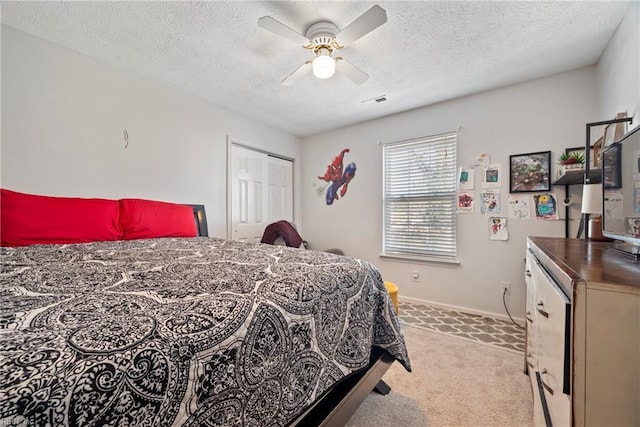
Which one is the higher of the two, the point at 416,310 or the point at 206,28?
the point at 206,28

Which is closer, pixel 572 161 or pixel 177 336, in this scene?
pixel 177 336

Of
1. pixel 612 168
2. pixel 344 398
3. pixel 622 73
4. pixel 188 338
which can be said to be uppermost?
pixel 622 73

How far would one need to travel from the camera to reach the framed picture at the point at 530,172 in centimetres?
245

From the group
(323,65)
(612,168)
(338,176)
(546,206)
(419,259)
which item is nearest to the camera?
(612,168)

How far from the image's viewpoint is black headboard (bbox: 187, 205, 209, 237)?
9.27ft

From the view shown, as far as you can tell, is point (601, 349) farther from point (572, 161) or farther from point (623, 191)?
point (572, 161)

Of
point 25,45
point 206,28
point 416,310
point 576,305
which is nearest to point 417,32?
point 206,28

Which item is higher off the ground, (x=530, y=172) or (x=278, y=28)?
(x=278, y=28)

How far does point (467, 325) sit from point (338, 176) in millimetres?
2443

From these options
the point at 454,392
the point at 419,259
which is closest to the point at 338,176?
the point at 419,259

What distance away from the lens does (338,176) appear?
3904 mm

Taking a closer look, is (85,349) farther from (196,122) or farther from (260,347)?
(196,122)

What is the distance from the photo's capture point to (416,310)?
2922mm

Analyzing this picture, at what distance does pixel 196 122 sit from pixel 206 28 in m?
1.29
